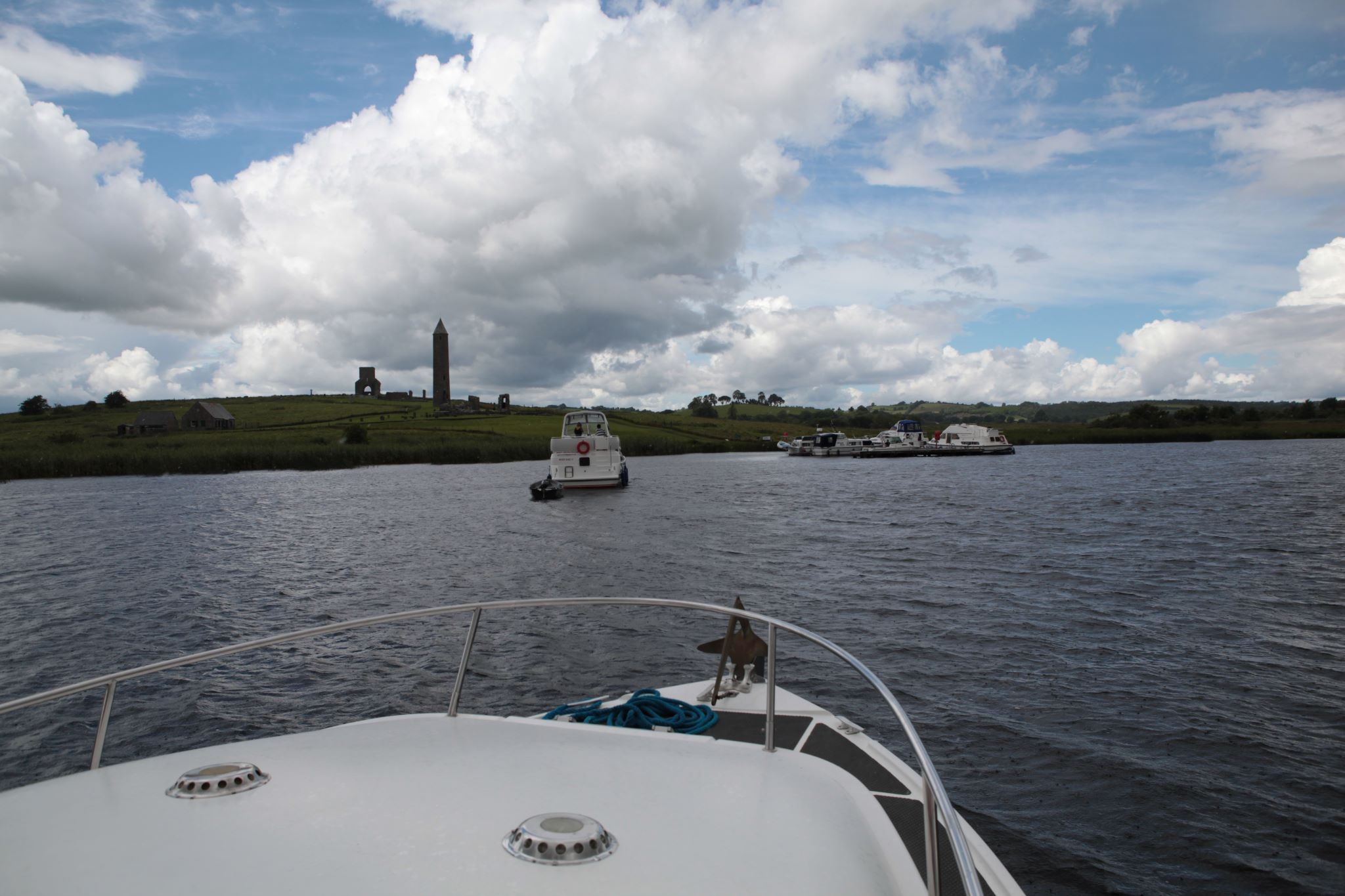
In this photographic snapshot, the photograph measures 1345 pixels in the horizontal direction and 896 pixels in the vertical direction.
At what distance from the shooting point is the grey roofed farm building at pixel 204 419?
11250 centimetres

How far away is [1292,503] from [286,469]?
77148mm

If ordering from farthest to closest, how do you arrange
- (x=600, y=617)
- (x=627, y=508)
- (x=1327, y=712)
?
(x=627, y=508)
(x=600, y=617)
(x=1327, y=712)

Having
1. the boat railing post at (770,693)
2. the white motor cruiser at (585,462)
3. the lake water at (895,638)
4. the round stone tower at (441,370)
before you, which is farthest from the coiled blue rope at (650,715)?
the round stone tower at (441,370)

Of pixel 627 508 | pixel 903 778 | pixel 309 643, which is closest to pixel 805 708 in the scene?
pixel 903 778

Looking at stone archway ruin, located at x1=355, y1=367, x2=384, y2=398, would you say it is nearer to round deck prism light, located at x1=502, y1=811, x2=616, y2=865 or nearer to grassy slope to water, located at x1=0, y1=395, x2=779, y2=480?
grassy slope to water, located at x1=0, y1=395, x2=779, y2=480

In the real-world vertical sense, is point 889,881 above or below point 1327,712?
above

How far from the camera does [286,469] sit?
75938 millimetres

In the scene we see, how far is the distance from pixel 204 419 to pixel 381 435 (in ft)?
108

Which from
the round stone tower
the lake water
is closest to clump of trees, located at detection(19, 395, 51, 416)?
the round stone tower

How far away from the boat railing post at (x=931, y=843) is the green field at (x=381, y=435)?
245 ft

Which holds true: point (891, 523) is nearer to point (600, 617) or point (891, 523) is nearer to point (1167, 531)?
point (1167, 531)

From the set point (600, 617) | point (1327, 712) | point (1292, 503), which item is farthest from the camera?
point (1292, 503)

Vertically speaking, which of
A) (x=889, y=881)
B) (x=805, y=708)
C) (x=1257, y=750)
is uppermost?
(x=889, y=881)

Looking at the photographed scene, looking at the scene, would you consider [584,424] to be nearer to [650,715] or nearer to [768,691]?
[650,715]
